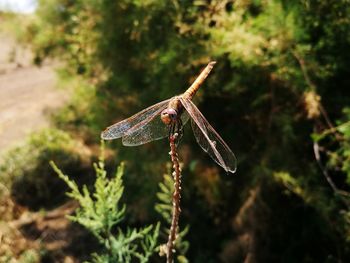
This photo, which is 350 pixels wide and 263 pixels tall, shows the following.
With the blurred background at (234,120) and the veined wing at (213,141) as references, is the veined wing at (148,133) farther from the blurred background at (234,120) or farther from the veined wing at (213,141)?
the blurred background at (234,120)

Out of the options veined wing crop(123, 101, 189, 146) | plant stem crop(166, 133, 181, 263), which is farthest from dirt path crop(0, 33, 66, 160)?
plant stem crop(166, 133, 181, 263)

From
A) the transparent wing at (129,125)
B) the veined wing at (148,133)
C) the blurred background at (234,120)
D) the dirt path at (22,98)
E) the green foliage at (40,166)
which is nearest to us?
the transparent wing at (129,125)

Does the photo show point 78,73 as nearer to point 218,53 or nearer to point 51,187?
point 51,187

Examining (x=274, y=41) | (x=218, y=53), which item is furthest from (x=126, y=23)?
(x=274, y=41)

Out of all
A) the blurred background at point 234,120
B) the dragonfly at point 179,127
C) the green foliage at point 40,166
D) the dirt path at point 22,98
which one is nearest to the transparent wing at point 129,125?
the dragonfly at point 179,127

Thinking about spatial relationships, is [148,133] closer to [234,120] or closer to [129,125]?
[129,125]
